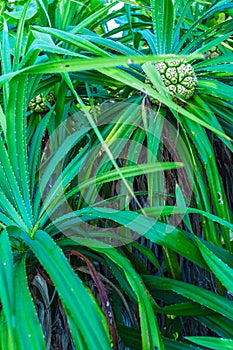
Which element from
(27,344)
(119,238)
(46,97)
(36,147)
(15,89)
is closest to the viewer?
(27,344)

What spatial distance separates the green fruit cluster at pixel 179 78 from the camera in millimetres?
1112

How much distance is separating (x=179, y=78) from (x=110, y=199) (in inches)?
12.0

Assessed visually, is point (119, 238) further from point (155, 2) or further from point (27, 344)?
point (155, 2)

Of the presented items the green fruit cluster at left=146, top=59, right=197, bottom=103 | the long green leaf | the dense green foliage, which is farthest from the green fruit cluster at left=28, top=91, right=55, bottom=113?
the long green leaf

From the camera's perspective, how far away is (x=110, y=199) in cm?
102

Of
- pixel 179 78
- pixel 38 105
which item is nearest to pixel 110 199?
pixel 179 78

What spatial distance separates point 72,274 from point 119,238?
0.26 meters

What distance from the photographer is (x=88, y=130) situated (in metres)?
1.14

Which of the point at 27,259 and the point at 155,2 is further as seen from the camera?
the point at 155,2

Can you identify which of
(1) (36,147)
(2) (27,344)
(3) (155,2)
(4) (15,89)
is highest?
(3) (155,2)

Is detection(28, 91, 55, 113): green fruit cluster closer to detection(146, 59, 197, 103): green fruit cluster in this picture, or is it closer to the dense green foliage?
the dense green foliage

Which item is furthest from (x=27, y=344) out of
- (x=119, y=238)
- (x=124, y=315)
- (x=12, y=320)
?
→ (x=124, y=315)

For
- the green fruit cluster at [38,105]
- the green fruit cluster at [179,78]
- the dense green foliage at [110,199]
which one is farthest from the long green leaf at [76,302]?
the green fruit cluster at [38,105]

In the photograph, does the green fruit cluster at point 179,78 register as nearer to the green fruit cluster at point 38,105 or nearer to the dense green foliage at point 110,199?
the dense green foliage at point 110,199
